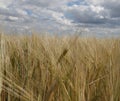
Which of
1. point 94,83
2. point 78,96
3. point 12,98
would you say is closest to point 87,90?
point 94,83

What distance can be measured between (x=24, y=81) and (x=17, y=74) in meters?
0.14

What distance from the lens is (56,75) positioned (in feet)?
4.52

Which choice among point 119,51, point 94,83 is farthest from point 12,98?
point 119,51

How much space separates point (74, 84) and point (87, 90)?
0.20 m

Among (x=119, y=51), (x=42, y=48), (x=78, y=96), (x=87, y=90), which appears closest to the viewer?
(x=78, y=96)

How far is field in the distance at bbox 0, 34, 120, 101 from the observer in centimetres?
131

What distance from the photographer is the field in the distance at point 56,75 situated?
4.29 feet

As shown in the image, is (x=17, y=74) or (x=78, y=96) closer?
(x=78, y=96)

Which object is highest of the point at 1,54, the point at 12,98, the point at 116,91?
the point at 1,54

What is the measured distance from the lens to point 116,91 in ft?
4.43

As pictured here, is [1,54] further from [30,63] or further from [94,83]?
[94,83]

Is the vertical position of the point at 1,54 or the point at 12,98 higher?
the point at 1,54

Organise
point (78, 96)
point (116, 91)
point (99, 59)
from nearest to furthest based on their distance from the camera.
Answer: point (78, 96) → point (116, 91) → point (99, 59)

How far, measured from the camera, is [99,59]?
6.38ft
